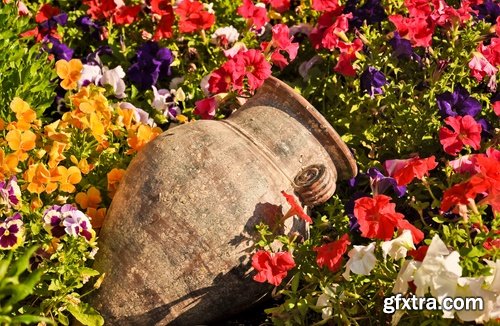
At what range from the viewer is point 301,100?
3.05 m

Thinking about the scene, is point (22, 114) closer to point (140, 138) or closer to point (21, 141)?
point (21, 141)

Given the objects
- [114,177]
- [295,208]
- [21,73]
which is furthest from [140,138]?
[295,208]

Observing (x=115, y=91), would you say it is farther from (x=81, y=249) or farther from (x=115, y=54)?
(x=81, y=249)

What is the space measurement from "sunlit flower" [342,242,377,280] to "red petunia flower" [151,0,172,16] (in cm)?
187

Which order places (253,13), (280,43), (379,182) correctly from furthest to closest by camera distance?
(253,13) → (280,43) → (379,182)

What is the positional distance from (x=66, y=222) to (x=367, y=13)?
189 cm

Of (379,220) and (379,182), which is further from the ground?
(379,220)

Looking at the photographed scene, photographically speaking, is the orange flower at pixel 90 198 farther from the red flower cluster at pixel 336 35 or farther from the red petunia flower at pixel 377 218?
the red flower cluster at pixel 336 35

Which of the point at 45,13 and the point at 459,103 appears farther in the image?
the point at 45,13

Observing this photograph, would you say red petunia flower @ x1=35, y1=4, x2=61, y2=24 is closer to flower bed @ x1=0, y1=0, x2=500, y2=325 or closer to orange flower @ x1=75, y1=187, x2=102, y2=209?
flower bed @ x1=0, y1=0, x2=500, y2=325

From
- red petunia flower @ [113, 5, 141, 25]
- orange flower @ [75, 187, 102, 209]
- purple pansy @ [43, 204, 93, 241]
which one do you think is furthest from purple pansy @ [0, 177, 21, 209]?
red petunia flower @ [113, 5, 141, 25]

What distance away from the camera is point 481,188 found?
2.54 m

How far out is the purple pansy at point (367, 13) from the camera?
3834 mm

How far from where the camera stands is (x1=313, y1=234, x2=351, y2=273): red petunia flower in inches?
103
